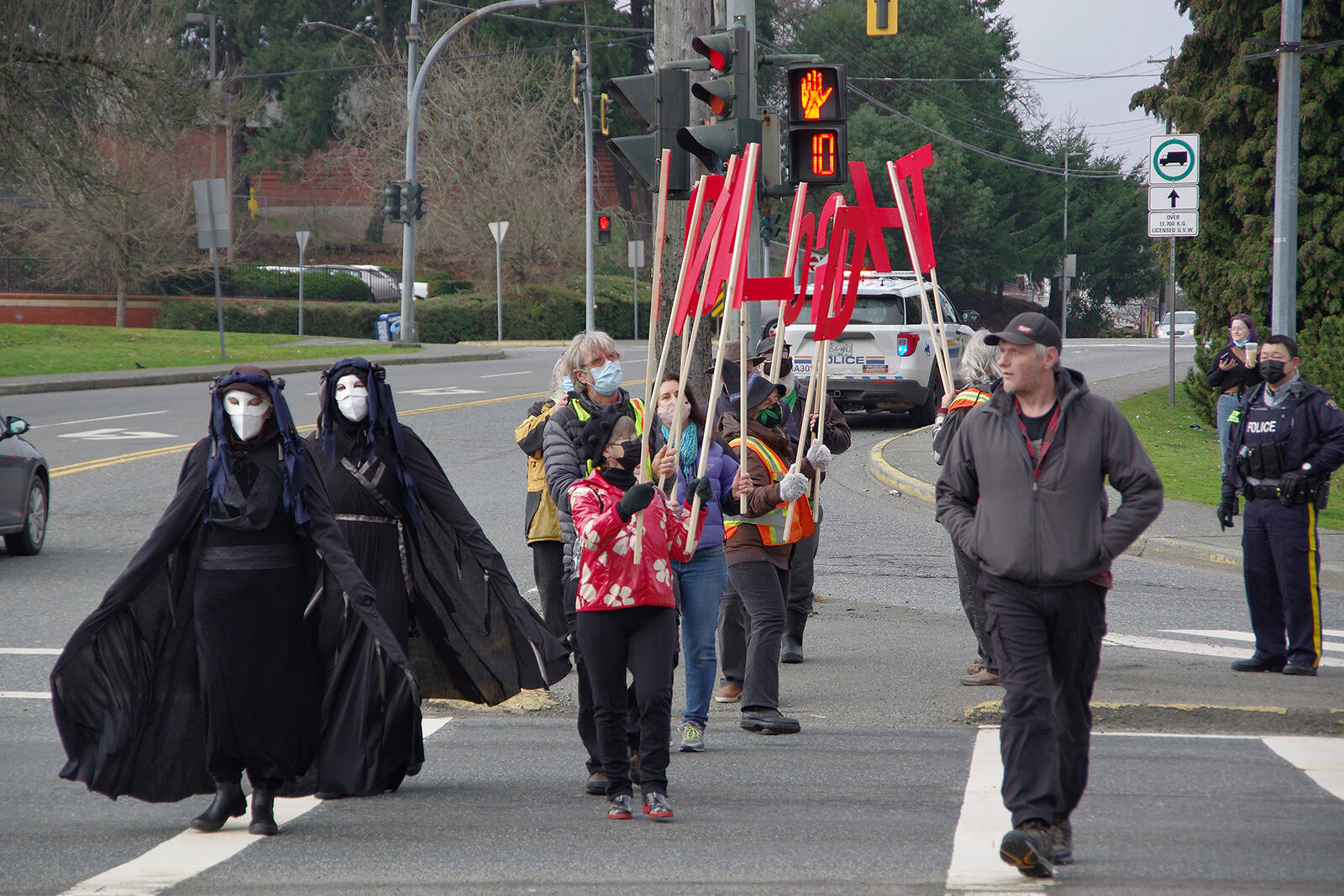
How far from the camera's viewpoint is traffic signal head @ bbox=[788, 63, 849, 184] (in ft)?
32.1

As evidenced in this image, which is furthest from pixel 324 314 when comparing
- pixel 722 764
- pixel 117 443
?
pixel 722 764

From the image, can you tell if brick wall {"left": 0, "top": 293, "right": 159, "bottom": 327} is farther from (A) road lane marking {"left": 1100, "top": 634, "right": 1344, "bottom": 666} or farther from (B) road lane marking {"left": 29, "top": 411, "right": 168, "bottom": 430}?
(A) road lane marking {"left": 1100, "top": 634, "right": 1344, "bottom": 666}

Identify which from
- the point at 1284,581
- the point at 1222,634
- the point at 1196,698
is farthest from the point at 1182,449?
the point at 1196,698

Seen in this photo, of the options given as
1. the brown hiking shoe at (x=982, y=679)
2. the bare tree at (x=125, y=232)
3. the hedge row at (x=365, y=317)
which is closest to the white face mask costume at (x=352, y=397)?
the brown hiking shoe at (x=982, y=679)

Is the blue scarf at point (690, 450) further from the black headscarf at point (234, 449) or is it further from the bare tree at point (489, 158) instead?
the bare tree at point (489, 158)

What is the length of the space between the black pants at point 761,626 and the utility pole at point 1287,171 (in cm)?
927

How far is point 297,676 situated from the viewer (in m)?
5.29

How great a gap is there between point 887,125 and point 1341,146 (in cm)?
4368

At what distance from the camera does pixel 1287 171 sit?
14.3 metres

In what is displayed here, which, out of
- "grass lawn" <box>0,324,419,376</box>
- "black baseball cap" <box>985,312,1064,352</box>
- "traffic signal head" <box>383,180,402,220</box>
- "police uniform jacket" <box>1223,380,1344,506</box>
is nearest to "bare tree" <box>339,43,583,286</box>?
"grass lawn" <box>0,324,419,376</box>

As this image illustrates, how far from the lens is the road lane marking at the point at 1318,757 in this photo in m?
5.82

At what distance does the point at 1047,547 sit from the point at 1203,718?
9.05 feet

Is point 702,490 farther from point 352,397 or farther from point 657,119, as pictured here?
Answer: point 657,119

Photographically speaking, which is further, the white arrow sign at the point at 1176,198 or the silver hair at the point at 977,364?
the white arrow sign at the point at 1176,198
